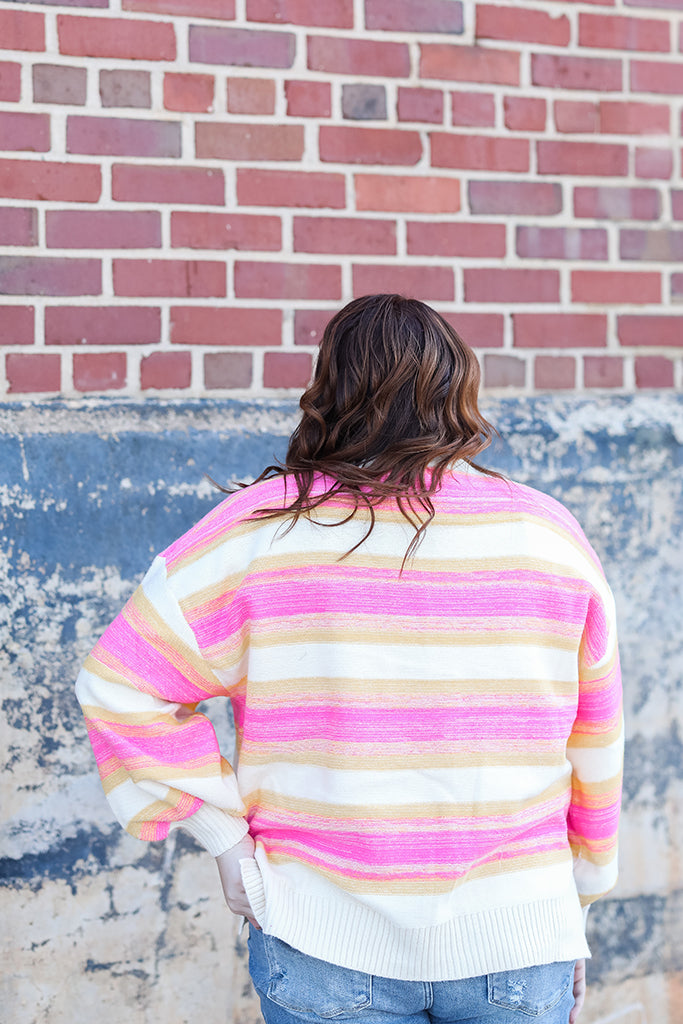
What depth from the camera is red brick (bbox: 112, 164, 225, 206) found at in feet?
6.50

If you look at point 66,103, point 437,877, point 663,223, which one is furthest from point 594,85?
point 437,877

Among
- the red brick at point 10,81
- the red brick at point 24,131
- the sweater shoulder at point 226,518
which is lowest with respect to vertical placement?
the sweater shoulder at point 226,518

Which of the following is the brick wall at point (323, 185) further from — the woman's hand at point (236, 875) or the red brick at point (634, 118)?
the woman's hand at point (236, 875)

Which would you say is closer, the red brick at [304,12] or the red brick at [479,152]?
the red brick at [304,12]

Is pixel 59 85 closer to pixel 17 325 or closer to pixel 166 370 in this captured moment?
pixel 17 325

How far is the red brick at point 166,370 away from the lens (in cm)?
202

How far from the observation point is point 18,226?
1.94 metres

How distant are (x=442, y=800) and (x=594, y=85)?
5.90ft

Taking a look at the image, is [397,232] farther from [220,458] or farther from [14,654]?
[14,654]

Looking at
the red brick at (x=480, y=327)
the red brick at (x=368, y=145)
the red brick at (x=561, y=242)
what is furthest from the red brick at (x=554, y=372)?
the red brick at (x=368, y=145)

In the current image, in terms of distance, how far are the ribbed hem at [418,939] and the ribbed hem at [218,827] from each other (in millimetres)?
126

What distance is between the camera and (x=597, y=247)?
227 cm

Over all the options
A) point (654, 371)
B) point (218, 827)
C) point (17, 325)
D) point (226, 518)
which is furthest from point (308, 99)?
point (218, 827)

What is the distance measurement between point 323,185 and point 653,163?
847 mm
